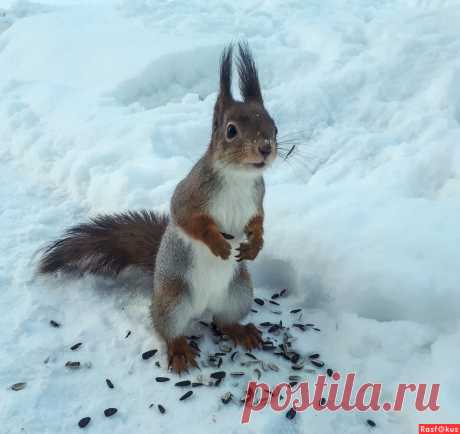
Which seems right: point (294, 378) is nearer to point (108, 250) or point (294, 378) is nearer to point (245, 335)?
point (245, 335)

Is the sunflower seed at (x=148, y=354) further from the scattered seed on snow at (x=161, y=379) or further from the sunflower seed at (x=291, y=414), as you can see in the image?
the sunflower seed at (x=291, y=414)

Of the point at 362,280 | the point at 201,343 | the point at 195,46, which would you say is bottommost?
the point at 201,343

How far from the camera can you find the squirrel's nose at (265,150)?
159cm

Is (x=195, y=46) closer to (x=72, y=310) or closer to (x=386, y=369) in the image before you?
(x=72, y=310)

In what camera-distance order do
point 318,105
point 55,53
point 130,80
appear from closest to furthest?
point 318,105 < point 130,80 < point 55,53

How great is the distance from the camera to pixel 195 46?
444 centimetres

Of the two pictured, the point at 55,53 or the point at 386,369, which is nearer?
the point at 386,369

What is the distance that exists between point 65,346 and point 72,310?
0.21 m

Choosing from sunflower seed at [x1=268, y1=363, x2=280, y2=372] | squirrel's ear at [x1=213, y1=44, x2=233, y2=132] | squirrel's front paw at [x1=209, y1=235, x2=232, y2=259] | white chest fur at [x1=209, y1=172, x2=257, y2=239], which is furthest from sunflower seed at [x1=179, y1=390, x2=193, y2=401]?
squirrel's ear at [x1=213, y1=44, x2=233, y2=132]

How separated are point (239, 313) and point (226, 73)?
2.95ft

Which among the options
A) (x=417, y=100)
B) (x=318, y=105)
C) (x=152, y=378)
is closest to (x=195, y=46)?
(x=318, y=105)

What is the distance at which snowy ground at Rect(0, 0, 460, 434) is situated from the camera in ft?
5.24

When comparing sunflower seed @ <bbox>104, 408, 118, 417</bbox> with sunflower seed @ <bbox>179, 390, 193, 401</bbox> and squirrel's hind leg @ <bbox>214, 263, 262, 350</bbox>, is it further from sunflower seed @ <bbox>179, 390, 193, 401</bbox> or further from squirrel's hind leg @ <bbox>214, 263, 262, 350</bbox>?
squirrel's hind leg @ <bbox>214, 263, 262, 350</bbox>

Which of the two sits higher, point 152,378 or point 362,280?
point 362,280
